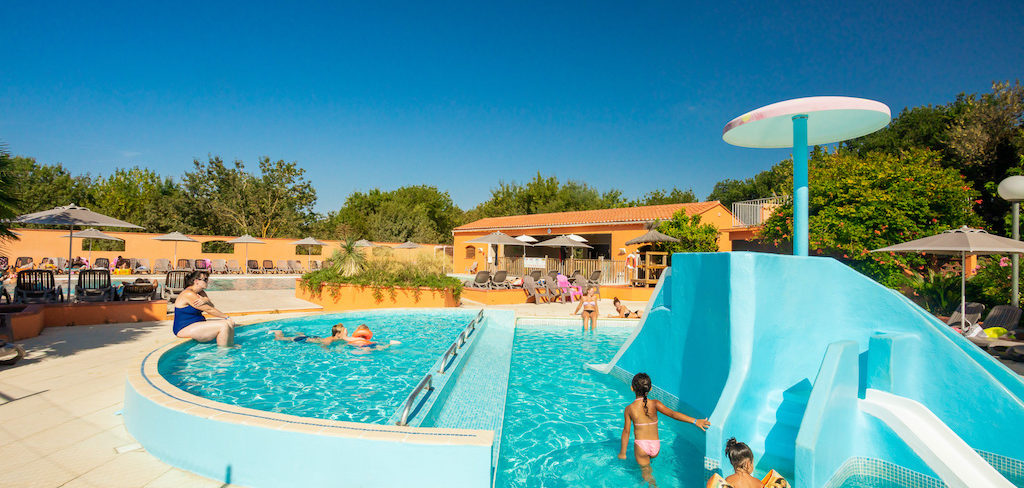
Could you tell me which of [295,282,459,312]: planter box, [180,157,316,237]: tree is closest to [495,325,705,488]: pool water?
[295,282,459,312]: planter box

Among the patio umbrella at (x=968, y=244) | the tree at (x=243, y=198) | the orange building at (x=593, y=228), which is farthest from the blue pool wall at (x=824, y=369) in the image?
the tree at (x=243, y=198)

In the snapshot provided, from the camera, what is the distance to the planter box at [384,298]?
486 inches

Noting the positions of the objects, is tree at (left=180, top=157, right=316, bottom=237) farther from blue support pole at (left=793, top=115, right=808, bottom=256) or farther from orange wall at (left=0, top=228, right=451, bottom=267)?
blue support pole at (left=793, top=115, right=808, bottom=256)

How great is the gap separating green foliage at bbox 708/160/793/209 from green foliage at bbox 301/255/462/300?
36.2 meters

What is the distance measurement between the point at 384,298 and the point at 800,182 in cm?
1008

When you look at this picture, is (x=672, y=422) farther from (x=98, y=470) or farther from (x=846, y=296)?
(x=98, y=470)

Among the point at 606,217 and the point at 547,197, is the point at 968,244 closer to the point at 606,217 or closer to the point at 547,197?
the point at 606,217

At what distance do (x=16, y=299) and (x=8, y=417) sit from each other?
25.2 ft

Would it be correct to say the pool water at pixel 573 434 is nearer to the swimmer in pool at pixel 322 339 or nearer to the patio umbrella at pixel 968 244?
the swimmer in pool at pixel 322 339

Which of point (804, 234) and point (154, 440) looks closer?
point (154, 440)

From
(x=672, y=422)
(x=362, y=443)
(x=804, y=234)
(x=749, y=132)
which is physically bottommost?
(x=672, y=422)

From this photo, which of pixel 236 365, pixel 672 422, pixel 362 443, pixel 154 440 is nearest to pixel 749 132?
pixel 672 422

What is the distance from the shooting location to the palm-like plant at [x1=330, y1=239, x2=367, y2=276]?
1320 cm

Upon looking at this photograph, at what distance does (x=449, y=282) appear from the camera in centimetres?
1270
